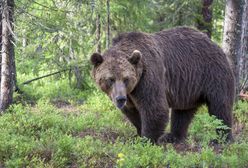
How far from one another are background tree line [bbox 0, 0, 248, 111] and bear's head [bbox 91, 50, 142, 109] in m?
1.73

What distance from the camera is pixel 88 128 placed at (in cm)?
809

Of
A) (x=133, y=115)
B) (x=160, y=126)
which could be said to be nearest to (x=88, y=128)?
(x=133, y=115)

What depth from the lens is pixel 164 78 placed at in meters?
7.30

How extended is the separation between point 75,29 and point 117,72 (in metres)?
3.54

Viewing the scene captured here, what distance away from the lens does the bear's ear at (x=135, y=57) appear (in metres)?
6.68

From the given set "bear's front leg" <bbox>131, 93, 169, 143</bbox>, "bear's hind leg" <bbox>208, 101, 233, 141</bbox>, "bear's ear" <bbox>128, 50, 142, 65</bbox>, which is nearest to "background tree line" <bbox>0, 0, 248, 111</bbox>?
"bear's ear" <bbox>128, 50, 142, 65</bbox>

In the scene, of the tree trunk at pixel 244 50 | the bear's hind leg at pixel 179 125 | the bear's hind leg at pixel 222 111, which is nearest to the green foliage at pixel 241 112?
the tree trunk at pixel 244 50

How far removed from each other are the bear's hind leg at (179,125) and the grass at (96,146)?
24 cm

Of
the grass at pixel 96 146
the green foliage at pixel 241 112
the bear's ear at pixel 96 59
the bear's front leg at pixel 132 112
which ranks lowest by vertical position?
the green foliage at pixel 241 112

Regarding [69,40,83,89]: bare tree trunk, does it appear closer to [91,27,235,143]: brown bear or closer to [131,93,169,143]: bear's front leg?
[91,27,235,143]: brown bear

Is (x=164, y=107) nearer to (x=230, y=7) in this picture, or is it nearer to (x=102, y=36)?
(x=230, y=7)

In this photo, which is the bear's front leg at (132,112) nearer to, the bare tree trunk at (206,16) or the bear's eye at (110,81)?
the bear's eye at (110,81)

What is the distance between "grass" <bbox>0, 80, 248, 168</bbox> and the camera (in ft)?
18.3

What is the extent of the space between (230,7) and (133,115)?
417 centimetres
